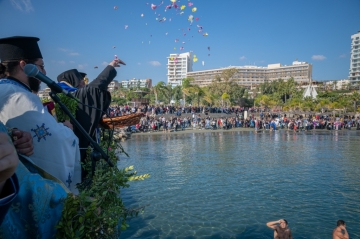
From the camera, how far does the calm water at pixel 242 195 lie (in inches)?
273

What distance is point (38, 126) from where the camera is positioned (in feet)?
5.75

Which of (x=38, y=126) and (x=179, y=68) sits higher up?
(x=179, y=68)

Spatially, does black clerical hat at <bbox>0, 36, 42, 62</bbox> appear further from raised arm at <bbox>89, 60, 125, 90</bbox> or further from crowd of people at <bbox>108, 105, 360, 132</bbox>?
crowd of people at <bbox>108, 105, 360, 132</bbox>

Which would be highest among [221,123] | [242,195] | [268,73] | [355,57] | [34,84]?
[355,57]

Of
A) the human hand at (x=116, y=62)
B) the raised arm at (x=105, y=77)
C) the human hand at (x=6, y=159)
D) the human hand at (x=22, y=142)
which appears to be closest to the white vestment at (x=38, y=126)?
the human hand at (x=22, y=142)

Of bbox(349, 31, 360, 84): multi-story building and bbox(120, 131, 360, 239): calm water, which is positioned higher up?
→ bbox(349, 31, 360, 84): multi-story building

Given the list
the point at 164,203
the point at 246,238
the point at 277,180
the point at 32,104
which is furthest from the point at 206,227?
the point at 32,104

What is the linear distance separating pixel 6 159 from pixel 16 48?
4.58ft

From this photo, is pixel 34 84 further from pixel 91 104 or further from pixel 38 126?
pixel 91 104

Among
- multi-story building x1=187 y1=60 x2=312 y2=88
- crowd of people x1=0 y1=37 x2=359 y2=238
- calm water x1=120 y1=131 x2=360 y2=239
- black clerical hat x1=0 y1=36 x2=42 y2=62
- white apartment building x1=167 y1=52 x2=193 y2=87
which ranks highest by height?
white apartment building x1=167 y1=52 x2=193 y2=87

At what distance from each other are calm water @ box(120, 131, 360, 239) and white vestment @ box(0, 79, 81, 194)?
5.21m

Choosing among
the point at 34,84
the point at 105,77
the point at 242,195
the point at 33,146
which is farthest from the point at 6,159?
the point at 242,195

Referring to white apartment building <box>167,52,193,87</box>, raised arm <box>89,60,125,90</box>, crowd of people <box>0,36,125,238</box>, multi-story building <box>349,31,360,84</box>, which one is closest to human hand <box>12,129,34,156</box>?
crowd of people <box>0,36,125,238</box>

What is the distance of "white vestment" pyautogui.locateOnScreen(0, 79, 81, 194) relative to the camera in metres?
1.72
